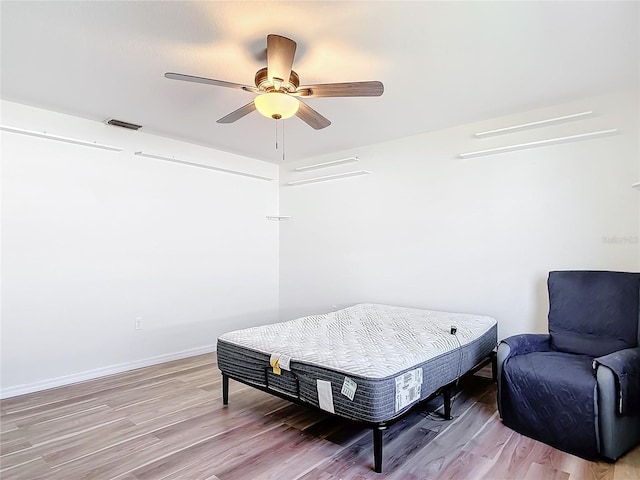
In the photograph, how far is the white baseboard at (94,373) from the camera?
127 inches

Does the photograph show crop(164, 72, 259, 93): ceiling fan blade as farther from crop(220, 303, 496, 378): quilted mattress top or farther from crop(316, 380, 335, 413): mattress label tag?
crop(316, 380, 335, 413): mattress label tag

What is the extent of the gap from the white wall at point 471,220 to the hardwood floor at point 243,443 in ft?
3.70

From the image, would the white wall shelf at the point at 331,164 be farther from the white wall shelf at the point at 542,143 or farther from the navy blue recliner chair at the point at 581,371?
the navy blue recliner chair at the point at 581,371

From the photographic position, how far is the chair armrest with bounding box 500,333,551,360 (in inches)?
106

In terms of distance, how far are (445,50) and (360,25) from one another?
64 cm

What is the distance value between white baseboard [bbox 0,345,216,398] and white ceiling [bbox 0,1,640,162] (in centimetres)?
245

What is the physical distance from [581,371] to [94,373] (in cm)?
406

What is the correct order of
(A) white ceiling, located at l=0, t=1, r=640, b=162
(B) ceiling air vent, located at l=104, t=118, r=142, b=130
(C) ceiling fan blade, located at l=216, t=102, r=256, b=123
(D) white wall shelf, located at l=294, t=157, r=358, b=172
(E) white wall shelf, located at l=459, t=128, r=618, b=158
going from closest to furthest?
(A) white ceiling, located at l=0, t=1, r=640, b=162 < (C) ceiling fan blade, located at l=216, t=102, r=256, b=123 < (E) white wall shelf, located at l=459, t=128, r=618, b=158 < (B) ceiling air vent, located at l=104, t=118, r=142, b=130 < (D) white wall shelf, located at l=294, t=157, r=358, b=172

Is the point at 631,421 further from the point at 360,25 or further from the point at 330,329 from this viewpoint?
the point at 360,25

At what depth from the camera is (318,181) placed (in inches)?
200

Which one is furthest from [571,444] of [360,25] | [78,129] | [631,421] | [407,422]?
[78,129]

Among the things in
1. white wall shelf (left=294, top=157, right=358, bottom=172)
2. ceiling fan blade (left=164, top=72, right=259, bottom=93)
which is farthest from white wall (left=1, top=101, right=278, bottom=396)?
ceiling fan blade (left=164, top=72, right=259, bottom=93)

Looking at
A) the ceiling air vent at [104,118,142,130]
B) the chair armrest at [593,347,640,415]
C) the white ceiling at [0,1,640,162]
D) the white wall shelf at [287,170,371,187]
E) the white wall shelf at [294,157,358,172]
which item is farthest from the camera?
the white wall shelf at [287,170,371,187]

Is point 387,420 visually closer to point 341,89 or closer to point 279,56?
point 341,89
